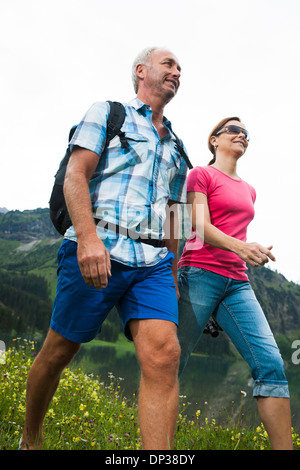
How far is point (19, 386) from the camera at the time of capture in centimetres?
593

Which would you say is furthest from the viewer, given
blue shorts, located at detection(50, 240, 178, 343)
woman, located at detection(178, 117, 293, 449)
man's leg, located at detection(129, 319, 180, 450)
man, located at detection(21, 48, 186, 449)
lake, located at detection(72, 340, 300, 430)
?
lake, located at detection(72, 340, 300, 430)

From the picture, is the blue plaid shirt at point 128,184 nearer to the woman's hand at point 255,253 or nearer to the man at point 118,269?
the man at point 118,269

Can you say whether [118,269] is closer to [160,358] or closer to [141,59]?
[160,358]

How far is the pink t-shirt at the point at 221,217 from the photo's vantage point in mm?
3965

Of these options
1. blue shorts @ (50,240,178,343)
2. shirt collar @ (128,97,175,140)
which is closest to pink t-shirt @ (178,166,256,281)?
shirt collar @ (128,97,175,140)

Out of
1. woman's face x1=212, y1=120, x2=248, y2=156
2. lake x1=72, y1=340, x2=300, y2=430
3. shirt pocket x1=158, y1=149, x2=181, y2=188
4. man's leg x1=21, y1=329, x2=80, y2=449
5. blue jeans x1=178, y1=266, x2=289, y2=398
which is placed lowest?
lake x1=72, y1=340, x2=300, y2=430

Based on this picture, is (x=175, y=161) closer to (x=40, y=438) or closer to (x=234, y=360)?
(x=40, y=438)

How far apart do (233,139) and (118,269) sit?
2437 millimetres

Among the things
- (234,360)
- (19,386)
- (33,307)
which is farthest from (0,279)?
(19,386)

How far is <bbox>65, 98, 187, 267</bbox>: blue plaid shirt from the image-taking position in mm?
2916

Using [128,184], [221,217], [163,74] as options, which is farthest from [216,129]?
[128,184]

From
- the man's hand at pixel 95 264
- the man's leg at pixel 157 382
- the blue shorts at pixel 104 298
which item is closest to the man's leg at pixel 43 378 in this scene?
the blue shorts at pixel 104 298

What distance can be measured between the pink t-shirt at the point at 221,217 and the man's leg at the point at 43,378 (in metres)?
1.57

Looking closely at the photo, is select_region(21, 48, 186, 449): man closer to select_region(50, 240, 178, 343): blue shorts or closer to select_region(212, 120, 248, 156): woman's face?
select_region(50, 240, 178, 343): blue shorts
